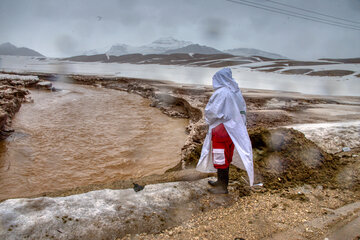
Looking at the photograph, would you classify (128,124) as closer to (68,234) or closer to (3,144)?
(3,144)

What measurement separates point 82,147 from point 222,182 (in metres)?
4.07

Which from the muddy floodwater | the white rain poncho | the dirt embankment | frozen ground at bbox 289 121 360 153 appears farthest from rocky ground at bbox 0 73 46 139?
frozen ground at bbox 289 121 360 153

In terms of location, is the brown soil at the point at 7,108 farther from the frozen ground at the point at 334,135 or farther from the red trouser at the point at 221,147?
the frozen ground at the point at 334,135

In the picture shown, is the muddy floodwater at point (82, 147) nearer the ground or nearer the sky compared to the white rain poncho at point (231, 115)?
nearer the ground

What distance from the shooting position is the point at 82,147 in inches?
225

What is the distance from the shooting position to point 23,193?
3.75 m

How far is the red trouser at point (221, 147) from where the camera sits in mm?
2562

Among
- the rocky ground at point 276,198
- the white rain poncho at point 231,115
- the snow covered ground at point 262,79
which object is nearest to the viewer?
the rocky ground at point 276,198

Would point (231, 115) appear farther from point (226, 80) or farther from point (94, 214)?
point (94, 214)

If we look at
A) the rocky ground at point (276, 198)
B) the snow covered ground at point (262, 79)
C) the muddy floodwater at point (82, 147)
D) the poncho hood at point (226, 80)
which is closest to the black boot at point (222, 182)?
the rocky ground at point (276, 198)

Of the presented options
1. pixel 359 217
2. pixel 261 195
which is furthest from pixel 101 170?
pixel 359 217

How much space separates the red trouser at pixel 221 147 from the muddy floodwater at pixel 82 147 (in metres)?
2.23

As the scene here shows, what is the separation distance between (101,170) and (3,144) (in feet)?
8.86

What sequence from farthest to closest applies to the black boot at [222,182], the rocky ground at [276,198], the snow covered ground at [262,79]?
the snow covered ground at [262,79], the black boot at [222,182], the rocky ground at [276,198]
